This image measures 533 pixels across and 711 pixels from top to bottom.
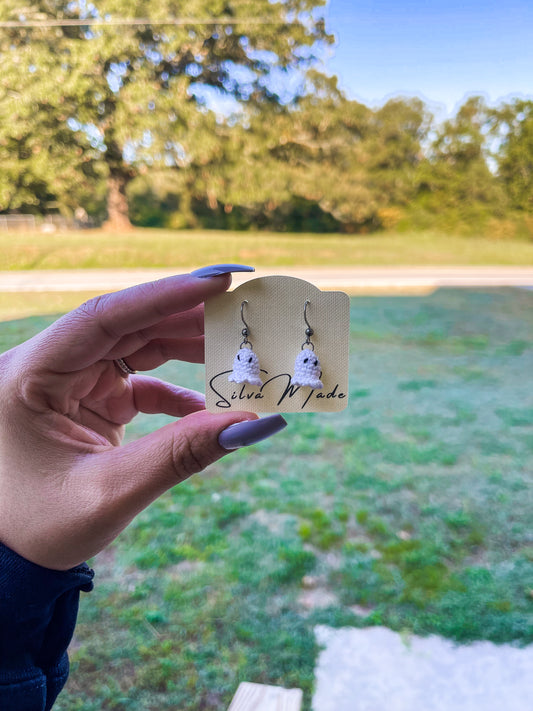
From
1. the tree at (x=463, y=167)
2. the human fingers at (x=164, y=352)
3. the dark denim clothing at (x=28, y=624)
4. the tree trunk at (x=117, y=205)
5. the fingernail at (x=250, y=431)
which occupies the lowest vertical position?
the dark denim clothing at (x=28, y=624)

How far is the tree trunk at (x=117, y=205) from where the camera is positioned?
1.60 m

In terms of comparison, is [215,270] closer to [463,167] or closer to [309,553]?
[309,553]

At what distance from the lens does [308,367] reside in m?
0.49

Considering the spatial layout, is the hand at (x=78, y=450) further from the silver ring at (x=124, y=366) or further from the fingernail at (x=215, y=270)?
the silver ring at (x=124, y=366)

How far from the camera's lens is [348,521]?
1362mm

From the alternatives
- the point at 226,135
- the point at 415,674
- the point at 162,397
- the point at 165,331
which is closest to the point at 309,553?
the point at 415,674

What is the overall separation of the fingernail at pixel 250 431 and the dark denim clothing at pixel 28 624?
0.24 m

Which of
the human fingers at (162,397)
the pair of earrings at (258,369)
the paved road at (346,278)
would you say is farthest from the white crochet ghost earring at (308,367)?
the paved road at (346,278)

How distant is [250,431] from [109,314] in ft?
0.57

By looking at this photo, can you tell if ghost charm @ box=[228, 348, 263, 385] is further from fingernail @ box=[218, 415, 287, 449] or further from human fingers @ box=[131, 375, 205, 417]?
human fingers @ box=[131, 375, 205, 417]

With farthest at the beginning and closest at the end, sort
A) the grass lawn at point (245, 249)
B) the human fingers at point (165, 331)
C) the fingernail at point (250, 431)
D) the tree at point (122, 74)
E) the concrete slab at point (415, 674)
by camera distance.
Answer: the grass lawn at point (245, 249) < the tree at point (122, 74) < the concrete slab at point (415, 674) < the human fingers at point (165, 331) < the fingernail at point (250, 431)

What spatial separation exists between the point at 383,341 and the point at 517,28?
54.1 inches

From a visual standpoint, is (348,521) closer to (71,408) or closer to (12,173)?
(71,408)

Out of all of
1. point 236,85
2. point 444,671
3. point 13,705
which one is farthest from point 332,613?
point 236,85
